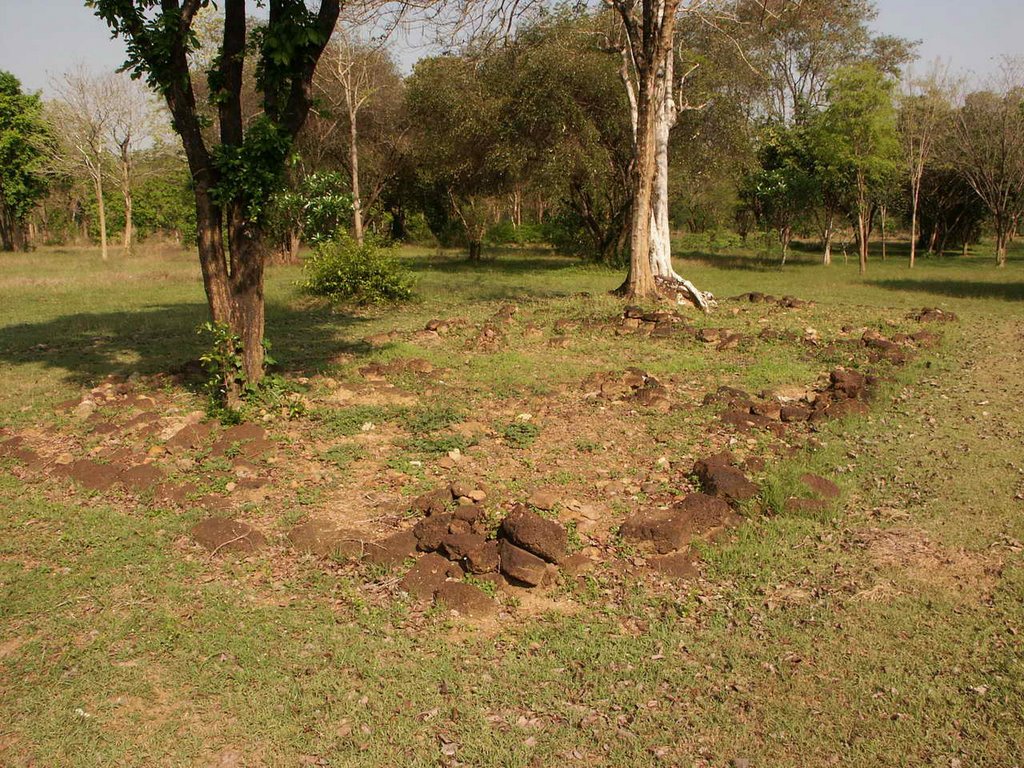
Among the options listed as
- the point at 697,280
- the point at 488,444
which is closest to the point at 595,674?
the point at 488,444

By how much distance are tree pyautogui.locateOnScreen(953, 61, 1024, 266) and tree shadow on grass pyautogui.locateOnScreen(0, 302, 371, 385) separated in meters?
22.3

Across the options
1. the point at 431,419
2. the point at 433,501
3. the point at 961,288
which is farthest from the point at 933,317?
the point at 433,501

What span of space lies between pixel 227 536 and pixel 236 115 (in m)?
4.14

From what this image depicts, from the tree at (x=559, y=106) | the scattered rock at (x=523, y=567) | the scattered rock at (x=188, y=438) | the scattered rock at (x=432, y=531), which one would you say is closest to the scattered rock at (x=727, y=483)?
the scattered rock at (x=523, y=567)

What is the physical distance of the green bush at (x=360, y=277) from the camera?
50.2 feet

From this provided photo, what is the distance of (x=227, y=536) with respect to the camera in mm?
5191

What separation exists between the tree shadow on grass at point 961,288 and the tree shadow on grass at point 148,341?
13.5 meters

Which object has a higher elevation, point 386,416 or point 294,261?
point 294,261

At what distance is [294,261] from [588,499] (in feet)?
74.3

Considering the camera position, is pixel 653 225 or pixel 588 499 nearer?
pixel 588 499

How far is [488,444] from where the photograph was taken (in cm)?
696

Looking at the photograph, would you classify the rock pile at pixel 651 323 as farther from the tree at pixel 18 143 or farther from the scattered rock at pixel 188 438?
the tree at pixel 18 143

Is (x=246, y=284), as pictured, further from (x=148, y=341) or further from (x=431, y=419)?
(x=148, y=341)

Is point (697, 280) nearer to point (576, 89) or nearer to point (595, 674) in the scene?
point (576, 89)
